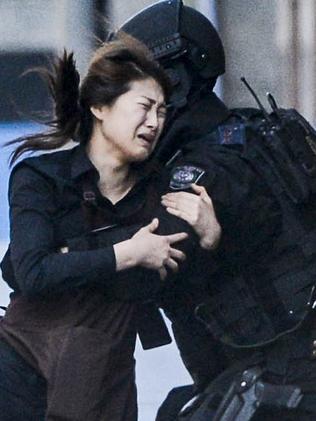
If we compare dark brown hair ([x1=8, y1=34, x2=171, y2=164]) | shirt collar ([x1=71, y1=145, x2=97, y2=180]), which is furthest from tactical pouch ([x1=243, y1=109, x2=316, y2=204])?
shirt collar ([x1=71, y1=145, x2=97, y2=180])

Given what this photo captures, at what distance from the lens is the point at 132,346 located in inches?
145

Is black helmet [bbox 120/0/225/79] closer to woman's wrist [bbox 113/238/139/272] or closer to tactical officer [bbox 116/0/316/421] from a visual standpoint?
tactical officer [bbox 116/0/316/421]

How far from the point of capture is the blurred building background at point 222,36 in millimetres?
5582

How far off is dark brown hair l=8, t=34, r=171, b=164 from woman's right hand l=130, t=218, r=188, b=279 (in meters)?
0.32

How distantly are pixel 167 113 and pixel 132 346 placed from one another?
21.1 inches

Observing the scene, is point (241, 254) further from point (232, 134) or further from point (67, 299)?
point (67, 299)

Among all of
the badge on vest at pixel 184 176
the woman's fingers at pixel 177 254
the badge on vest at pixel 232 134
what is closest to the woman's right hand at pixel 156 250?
the woman's fingers at pixel 177 254

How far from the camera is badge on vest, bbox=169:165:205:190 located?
3605mm

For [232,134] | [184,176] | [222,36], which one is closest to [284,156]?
[232,134]

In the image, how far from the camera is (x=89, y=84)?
3680mm

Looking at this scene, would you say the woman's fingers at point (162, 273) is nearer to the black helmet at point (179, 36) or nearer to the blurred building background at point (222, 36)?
the black helmet at point (179, 36)

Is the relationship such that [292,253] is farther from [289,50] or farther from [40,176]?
[289,50]

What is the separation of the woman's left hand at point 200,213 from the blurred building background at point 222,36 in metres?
1.98

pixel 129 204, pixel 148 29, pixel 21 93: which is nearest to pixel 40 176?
pixel 129 204
